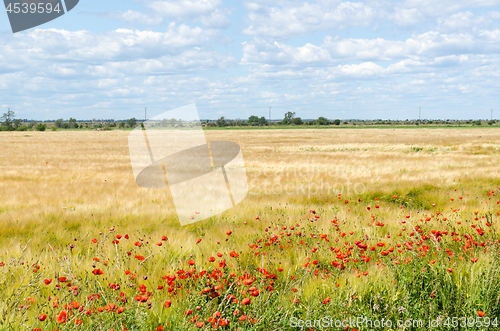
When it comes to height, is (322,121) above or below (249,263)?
above

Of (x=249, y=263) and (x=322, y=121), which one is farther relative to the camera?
(x=322, y=121)

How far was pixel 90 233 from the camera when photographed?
7422 mm

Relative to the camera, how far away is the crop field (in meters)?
3.57

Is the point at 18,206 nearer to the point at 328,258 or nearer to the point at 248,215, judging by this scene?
the point at 248,215

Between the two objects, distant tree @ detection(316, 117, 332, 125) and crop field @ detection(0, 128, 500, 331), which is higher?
distant tree @ detection(316, 117, 332, 125)

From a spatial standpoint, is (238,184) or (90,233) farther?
(238,184)

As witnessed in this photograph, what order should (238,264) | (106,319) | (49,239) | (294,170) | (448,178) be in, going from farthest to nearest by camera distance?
(294,170) < (448,178) < (49,239) < (238,264) < (106,319)

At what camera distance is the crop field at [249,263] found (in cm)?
357

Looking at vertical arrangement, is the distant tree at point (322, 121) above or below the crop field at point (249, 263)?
above

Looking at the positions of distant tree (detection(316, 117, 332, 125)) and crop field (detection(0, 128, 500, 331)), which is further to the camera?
distant tree (detection(316, 117, 332, 125))

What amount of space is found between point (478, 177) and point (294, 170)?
8.90 meters

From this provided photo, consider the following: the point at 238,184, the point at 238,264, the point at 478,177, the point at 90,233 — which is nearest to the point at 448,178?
the point at 478,177

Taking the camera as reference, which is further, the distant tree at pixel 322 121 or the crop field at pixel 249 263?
the distant tree at pixel 322 121

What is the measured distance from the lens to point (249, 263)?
5.50 meters
